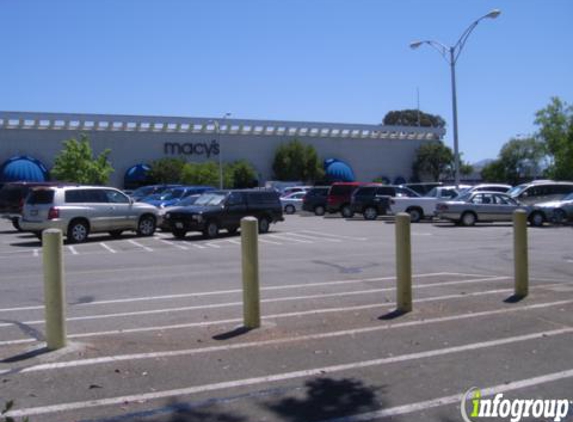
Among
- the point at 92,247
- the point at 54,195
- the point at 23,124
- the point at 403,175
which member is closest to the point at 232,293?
the point at 92,247

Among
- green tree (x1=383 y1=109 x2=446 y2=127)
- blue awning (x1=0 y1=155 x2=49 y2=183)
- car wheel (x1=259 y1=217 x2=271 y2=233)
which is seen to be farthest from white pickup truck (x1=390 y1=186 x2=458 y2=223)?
green tree (x1=383 y1=109 x2=446 y2=127)

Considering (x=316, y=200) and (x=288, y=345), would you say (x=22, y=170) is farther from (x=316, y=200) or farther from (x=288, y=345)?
(x=288, y=345)

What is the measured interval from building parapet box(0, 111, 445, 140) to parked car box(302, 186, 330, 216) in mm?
26062

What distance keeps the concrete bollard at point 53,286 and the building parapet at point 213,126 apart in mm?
52765

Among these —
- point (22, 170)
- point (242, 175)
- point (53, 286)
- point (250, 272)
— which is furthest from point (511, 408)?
point (242, 175)

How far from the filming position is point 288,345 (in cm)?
688

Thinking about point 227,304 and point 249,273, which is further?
point 227,304

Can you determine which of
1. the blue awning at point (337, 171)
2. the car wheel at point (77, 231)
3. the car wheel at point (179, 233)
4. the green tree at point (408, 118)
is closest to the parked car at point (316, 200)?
the car wheel at point (179, 233)

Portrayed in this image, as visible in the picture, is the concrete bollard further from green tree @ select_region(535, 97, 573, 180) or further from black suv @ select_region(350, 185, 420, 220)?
green tree @ select_region(535, 97, 573, 180)

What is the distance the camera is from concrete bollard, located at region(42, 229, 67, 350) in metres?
6.62

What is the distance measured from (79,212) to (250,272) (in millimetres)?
14518

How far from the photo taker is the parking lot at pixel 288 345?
517cm

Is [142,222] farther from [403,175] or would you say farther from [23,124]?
[403,175]

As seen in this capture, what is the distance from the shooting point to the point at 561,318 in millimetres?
7938
